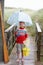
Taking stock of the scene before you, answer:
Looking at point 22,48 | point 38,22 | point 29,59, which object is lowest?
point 29,59

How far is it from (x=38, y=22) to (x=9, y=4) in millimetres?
992

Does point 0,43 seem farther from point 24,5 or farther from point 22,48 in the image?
point 24,5

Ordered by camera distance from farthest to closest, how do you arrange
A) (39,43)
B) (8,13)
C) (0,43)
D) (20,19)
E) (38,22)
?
(38,22), (8,13), (39,43), (0,43), (20,19)

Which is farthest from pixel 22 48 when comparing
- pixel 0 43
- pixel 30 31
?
pixel 30 31

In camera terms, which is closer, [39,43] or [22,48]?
[22,48]

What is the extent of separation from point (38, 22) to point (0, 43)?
6.72 feet

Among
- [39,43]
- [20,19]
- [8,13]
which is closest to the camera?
[20,19]

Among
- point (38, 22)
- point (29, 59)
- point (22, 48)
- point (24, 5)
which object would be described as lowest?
point (29, 59)

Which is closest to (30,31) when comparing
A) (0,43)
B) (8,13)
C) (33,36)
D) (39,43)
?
(33,36)

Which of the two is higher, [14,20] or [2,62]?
[14,20]

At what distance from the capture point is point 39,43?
15.7 feet

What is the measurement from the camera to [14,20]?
164 inches

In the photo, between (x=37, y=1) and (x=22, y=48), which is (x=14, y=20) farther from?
(x=37, y=1)

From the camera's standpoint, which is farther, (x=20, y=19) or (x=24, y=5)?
(x=24, y=5)
